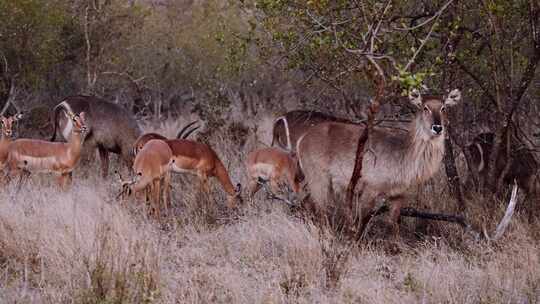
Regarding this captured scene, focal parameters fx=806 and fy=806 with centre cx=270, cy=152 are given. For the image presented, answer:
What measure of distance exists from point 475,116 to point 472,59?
1.08 metres

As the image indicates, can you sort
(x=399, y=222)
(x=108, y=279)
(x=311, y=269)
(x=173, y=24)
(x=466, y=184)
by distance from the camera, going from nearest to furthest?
(x=108, y=279) < (x=311, y=269) < (x=399, y=222) < (x=466, y=184) < (x=173, y=24)

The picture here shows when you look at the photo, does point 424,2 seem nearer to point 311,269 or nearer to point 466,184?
point 466,184

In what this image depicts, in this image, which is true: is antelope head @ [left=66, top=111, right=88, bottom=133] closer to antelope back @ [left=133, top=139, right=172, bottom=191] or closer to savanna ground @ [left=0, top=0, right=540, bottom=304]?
savanna ground @ [left=0, top=0, right=540, bottom=304]

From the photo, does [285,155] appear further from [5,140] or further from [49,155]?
[5,140]

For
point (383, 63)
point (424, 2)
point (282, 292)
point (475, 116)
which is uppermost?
point (424, 2)

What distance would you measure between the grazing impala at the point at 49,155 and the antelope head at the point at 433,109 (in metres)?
4.08

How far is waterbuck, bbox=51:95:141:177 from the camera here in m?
10.2

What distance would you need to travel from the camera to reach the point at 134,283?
5.28 metres

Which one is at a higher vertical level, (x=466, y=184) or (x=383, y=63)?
(x=383, y=63)

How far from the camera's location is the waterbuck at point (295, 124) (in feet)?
26.8

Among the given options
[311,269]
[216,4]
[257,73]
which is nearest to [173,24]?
[216,4]

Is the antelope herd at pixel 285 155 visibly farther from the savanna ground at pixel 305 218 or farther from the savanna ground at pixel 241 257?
the savanna ground at pixel 241 257

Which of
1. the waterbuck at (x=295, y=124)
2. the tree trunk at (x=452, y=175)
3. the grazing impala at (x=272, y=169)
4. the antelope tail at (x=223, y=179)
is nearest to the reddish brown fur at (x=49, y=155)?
the antelope tail at (x=223, y=179)

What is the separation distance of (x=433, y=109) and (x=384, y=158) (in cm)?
60
